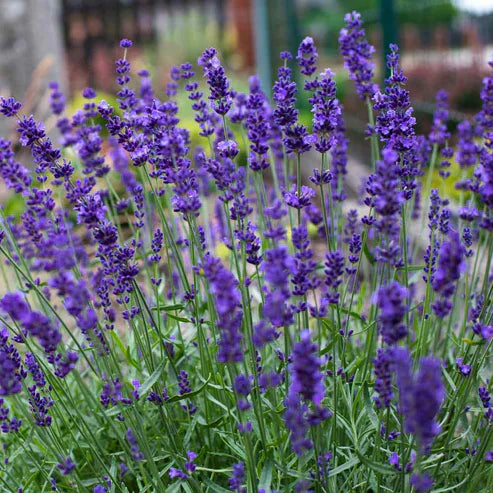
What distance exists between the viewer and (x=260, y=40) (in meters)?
10.0

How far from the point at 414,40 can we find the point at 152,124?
5.14m

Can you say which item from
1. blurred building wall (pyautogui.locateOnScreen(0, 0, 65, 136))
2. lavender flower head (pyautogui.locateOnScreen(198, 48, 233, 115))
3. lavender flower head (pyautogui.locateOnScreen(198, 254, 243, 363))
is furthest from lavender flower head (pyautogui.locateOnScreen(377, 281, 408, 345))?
blurred building wall (pyautogui.locateOnScreen(0, 0, 65, 136))

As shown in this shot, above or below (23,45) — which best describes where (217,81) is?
above

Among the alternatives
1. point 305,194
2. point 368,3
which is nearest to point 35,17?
point 368,3

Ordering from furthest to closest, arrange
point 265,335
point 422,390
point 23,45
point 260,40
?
point 260,40
point 23,45
point 265,335
point 422,390

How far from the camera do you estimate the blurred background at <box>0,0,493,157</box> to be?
20.3ft

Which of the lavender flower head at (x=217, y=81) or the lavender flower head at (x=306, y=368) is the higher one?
the lavender flower head at (x=217, y=81)

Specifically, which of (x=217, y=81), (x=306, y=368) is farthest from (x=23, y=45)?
(x=306, y=368)

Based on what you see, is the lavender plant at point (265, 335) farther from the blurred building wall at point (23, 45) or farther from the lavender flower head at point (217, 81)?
the blurred building wall at point (23, 45)

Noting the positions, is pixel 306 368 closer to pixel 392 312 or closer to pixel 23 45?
pixel 392 312

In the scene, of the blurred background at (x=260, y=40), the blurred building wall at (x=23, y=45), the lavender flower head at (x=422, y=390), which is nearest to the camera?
the lavender flower head at (x=422, y=390)

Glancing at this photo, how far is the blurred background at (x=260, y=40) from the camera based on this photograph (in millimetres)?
6184

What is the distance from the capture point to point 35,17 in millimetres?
8828

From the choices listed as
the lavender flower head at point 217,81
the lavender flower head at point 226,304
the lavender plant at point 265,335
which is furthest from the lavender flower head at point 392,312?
the lavender flower head at point 217,81
